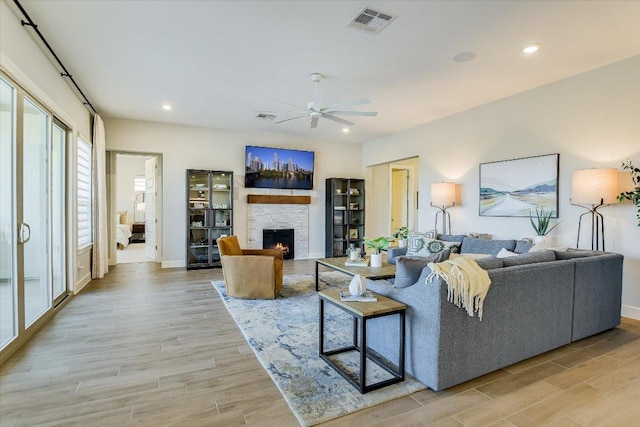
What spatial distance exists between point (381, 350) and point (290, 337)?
3.11 ft

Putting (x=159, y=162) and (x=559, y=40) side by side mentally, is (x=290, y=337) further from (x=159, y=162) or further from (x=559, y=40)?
(x=159, y=162)

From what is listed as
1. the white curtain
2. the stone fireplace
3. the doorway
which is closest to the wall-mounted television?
the stone fireplace

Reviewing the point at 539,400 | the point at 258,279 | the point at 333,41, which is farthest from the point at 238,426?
the point at 333,41

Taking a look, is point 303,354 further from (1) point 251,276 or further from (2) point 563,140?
(2) point 563,140

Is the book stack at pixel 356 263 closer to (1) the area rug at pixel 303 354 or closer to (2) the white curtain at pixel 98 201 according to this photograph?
(1) the area rug at pixel 303 354

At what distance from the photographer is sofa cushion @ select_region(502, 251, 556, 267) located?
113 inches

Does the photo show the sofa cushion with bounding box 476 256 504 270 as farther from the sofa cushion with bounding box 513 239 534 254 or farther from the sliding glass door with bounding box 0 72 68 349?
the sliding glass door with bounding box 0 72 68 349

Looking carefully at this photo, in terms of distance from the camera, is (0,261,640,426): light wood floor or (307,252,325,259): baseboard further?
(307,252,325,259): baseboard

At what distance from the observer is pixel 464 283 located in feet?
7.42

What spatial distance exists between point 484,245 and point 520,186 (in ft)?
3.46

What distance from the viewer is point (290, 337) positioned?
10.8 feet

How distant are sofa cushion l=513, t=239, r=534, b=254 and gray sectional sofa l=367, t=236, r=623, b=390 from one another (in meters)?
0.83

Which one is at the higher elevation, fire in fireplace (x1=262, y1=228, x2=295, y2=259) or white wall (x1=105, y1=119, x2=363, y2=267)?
white wall (x1=105, y1=119, x2=363, y2=267)

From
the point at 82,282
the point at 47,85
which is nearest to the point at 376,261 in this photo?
the point at 47,85
